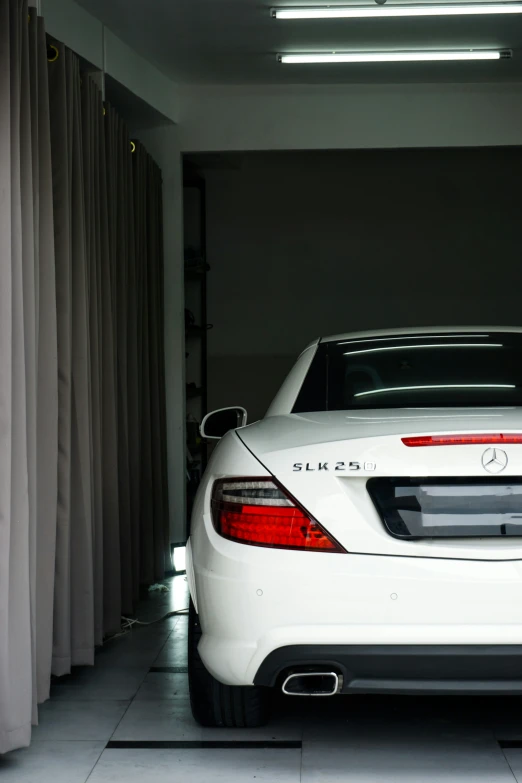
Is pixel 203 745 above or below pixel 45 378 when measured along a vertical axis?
below

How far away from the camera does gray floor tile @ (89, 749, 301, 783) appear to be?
8.12 feet

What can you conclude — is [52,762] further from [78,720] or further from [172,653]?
[172,653]

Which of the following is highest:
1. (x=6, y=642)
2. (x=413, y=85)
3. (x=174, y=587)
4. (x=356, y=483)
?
(x=413, y=85)

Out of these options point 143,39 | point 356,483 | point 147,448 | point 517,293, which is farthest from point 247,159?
point 356,483

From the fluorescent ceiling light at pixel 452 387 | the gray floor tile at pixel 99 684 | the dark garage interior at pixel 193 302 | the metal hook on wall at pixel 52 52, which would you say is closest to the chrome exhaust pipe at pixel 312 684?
the dark garage interior at pixel 193 302

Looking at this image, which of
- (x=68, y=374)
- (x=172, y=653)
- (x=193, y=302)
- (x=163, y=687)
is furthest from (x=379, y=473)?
(x=193, y=302)

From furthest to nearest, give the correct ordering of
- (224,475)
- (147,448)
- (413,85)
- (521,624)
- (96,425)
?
1. (413,85)
2. (147,448)
3. (96,425)
4. (224,475)
5. (521,624)

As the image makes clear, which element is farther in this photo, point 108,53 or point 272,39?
point 272,39

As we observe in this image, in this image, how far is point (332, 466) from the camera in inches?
88.9

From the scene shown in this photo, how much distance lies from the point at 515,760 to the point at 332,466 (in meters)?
1.00

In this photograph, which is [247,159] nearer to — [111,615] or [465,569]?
[111,615]

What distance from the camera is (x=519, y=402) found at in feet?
9.46

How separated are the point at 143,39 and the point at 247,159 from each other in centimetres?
427

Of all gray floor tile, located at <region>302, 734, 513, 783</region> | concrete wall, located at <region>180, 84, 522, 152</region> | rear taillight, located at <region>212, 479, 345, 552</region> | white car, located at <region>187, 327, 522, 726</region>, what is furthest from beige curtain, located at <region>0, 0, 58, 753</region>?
concrete wall, located at <region>180, 84, 522, 152</region>
